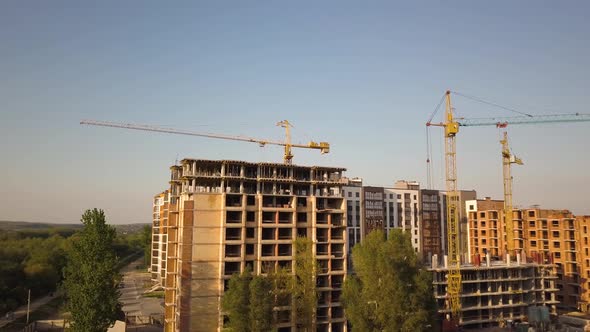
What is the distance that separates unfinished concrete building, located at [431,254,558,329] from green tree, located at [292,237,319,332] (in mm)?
25377

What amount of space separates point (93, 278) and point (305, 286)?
2320cm

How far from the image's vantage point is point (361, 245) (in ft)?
161

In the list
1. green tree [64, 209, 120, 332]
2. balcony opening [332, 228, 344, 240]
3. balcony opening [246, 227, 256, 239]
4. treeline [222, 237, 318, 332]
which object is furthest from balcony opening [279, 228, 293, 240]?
green tree [64, 209, 120, 332]

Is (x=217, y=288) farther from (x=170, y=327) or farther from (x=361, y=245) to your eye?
(x=361, y=245)

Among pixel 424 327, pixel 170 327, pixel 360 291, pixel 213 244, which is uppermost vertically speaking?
pixel 213 244

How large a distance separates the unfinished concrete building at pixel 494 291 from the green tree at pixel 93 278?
46.8 meters

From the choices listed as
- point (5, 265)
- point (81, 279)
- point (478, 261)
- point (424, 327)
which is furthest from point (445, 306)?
point (5, 265)

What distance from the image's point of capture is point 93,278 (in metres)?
44.7

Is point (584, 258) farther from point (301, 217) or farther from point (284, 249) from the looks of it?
point (284, 249)

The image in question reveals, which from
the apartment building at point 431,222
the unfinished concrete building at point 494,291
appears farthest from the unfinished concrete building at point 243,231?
the apartment building at point 431,222

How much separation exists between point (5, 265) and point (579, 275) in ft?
374

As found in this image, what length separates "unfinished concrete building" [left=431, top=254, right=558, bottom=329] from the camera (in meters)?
68.2

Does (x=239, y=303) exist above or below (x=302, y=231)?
below

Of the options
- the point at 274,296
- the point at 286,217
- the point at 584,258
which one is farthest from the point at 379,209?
the point at 274,296
